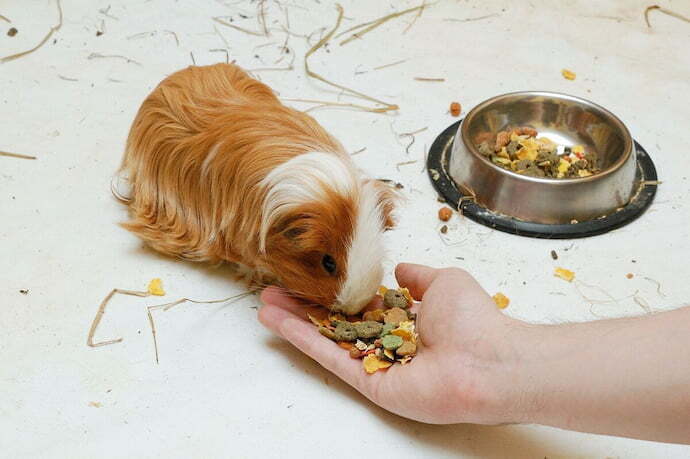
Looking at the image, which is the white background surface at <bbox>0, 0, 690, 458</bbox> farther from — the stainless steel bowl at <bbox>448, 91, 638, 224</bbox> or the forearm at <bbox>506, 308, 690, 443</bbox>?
the forearm at <bbox>506, 308, 690, 443</bbox>

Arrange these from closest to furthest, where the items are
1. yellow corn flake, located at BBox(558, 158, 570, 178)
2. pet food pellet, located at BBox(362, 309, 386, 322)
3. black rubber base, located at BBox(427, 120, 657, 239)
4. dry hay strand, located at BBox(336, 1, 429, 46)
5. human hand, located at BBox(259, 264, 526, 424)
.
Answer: human hand, located at BBox(259, 264, 526, 424), pet food pellet, located at BBox(362, 309, 386, 322), black rubber base, located at BBox(427, 120, 657, 239), yellow corn flake, located at BBox(558, 158, 570, 178), dry hay strand, located at BBox(336, 1, 429, 46)

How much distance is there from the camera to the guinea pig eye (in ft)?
4.78

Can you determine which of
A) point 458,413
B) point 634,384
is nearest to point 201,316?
point 458,413

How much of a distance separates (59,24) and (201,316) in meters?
1.55

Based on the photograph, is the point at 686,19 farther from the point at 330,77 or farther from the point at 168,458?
the point at 168,458

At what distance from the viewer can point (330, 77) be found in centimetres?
249

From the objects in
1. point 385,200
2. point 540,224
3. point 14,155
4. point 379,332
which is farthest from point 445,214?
point 14,155

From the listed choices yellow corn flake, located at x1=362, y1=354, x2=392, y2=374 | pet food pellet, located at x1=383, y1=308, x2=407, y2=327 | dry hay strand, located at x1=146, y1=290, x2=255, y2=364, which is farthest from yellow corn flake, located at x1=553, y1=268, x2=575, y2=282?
dry hay strand, located at x1=146, y1=290, x2=255, y2=364

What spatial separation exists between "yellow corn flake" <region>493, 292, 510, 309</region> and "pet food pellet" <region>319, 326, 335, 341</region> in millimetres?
464

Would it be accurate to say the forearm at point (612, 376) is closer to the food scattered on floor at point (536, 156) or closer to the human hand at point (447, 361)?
the human hand at point (447, 361)

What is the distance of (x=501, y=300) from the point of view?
5.77 ft

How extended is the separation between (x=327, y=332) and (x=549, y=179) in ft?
2.57

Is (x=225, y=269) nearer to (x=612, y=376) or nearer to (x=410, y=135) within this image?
(x=410, y=135)

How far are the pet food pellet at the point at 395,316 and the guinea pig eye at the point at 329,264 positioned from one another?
0.52ft
